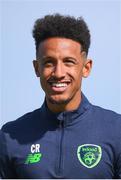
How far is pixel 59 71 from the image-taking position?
5320mm

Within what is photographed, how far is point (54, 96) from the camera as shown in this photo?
17.8ft

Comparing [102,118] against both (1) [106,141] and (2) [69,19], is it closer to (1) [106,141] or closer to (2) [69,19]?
(1) [106,141]

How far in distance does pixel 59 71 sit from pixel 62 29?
1.84 feet

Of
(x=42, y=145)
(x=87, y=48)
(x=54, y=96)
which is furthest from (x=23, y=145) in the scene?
(x=87, y=48)

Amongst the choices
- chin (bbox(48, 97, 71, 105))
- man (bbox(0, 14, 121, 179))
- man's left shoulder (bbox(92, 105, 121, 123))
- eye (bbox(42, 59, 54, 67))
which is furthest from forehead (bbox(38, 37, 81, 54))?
man's left shoulder (bbox(92, 105, 121, 123))

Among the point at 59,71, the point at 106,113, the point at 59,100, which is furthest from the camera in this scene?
the point at 106,113

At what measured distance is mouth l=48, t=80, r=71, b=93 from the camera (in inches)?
211

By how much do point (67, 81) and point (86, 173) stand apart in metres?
0.96

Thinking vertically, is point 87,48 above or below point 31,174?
above

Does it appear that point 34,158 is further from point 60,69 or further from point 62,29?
point 62,29

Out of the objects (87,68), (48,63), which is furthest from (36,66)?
(87,68)

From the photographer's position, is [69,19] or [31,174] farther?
[69,19]

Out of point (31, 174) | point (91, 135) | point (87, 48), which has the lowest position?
point (31, 174)

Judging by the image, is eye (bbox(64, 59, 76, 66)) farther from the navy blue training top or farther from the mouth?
the navy blue training top
